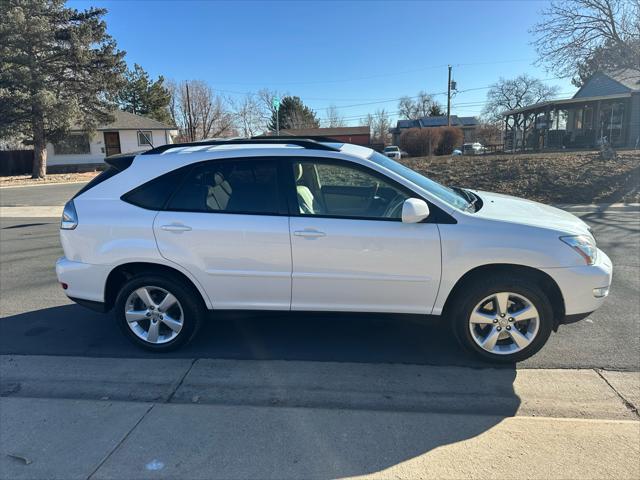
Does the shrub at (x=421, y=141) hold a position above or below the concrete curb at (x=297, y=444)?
above

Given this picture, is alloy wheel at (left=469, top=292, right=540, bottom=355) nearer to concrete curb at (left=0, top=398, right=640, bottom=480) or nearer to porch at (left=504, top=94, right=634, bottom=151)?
concrete curb at (left=0, top=398, right=640, bottom=480)

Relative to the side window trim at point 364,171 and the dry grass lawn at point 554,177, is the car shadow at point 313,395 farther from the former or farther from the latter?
the dry grass lawn at point 554,177

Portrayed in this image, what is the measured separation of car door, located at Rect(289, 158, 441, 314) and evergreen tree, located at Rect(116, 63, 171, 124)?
53.2 m

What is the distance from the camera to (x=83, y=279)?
13.0 ft

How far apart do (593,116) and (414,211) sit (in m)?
30.5

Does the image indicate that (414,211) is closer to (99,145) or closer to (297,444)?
(297,444)

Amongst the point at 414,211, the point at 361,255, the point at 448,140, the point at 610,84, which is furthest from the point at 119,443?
the point at 448,140

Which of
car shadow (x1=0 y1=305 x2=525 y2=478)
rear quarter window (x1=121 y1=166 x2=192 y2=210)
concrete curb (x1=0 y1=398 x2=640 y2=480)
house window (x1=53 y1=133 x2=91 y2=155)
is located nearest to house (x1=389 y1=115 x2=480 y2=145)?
house window (x1=53 y1=133 x2=91 y2=155)

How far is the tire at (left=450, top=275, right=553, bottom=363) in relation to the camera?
3477 millimetres

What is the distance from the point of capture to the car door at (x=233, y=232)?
363cm

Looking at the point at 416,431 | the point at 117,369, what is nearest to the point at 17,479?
the point at 117,369

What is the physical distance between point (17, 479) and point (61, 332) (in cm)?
224

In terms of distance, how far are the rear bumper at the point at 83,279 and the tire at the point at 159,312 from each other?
20cm

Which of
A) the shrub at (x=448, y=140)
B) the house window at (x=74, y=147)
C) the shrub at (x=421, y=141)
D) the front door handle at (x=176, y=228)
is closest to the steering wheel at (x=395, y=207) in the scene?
the front door handle at (x=176, y=228)
